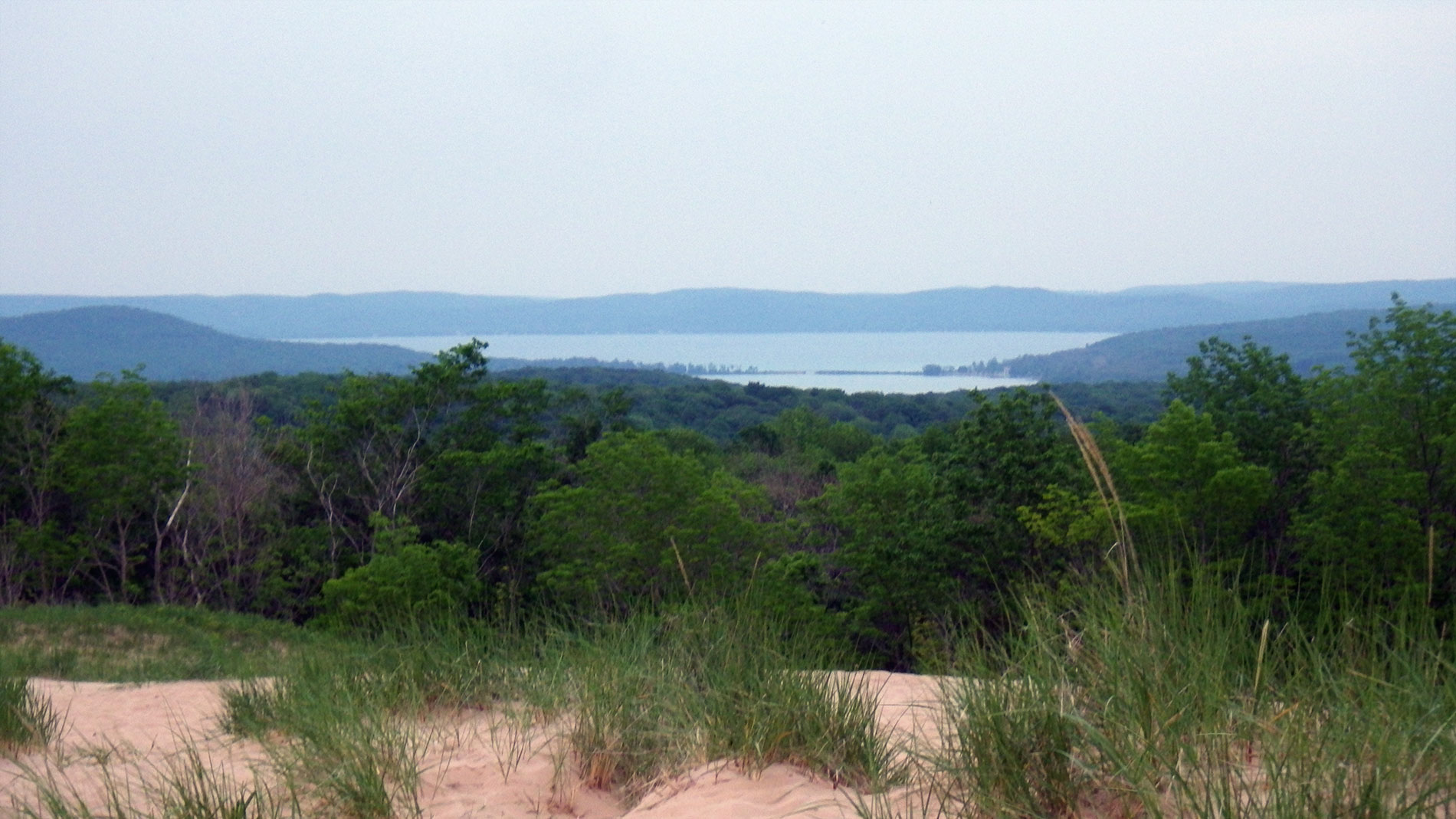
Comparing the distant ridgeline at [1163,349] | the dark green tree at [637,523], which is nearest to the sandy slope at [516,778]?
the dark green tree at [637,523]

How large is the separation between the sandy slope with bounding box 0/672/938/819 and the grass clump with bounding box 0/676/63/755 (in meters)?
0.08

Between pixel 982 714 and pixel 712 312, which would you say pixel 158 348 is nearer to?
pixel 712 312

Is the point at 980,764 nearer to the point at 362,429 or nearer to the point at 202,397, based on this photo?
the point at 362,429

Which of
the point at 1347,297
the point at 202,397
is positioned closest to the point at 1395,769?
the point at 202,397

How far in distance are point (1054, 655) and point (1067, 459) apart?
26328mm

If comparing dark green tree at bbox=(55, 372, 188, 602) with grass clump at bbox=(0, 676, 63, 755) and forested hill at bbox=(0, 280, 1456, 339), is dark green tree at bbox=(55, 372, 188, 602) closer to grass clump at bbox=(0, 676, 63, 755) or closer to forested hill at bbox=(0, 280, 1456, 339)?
grass clump at bbox=(0, 676, 63, 755)

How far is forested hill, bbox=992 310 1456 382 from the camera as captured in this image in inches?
2665

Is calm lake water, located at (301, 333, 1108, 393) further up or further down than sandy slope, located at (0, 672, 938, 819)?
further down

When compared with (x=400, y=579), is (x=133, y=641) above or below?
above

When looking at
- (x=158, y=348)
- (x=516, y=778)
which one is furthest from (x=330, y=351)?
(x=516, y=778)

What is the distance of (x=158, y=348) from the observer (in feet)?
384

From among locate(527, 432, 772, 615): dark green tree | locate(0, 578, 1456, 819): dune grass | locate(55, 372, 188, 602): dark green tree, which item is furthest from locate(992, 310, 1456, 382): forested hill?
locate(0, 578, 1456, 819): dune grass

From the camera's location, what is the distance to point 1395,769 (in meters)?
2.51

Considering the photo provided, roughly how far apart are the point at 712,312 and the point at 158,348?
4001 inches
